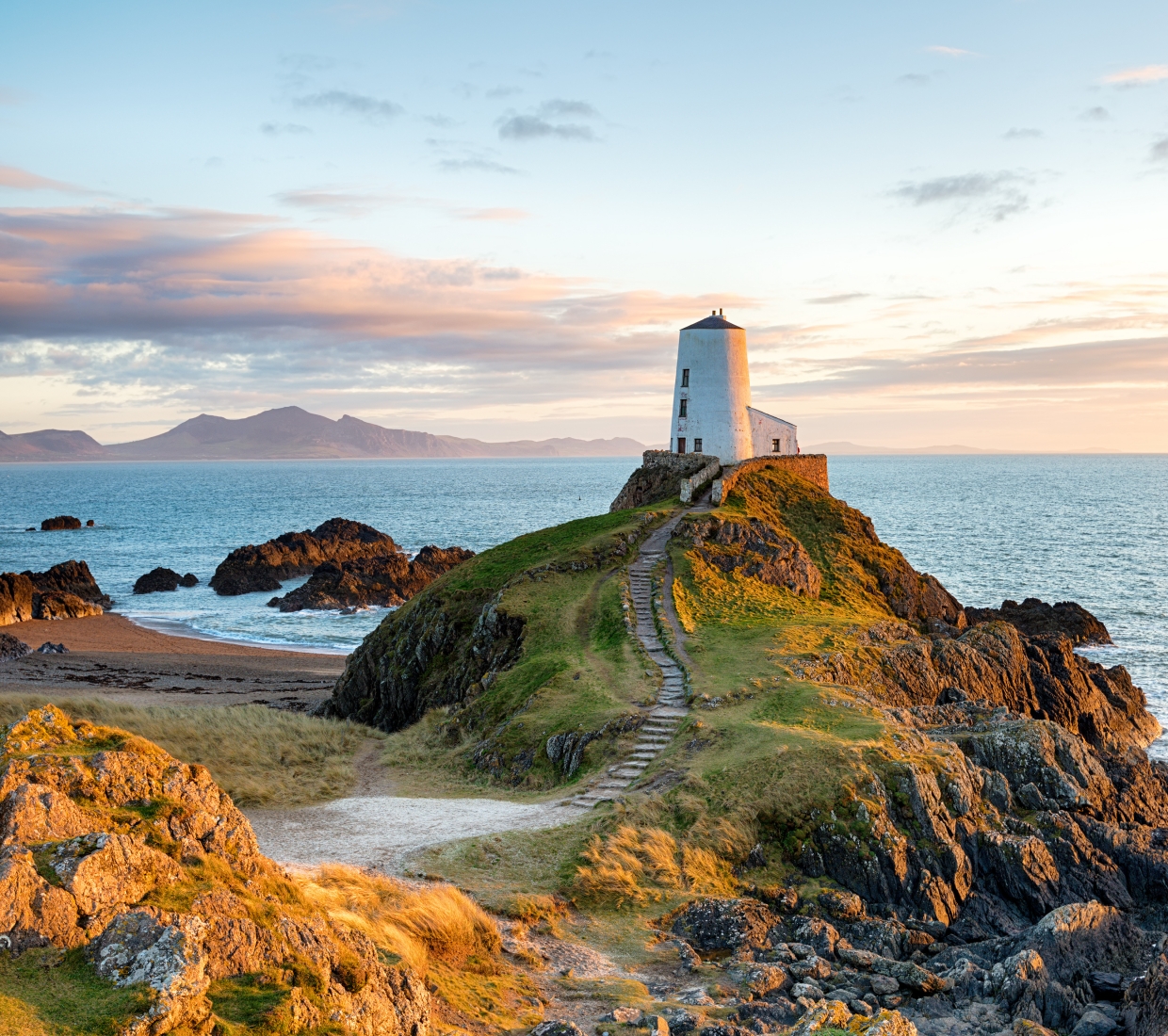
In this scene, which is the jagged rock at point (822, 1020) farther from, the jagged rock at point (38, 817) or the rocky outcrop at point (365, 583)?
the rocky outcrop at point (365, 583)

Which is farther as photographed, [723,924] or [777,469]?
[777,469]

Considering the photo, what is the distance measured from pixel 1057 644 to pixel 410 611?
1162 inches

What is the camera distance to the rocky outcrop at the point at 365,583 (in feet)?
271

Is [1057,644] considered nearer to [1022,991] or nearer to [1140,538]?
[1022,991]

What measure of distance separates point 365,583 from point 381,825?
208ft

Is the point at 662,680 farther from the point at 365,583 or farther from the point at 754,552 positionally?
the point at 365,583

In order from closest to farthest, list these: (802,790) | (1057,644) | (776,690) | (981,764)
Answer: (802,790) → (981,764) → (776,690) → (1057,644)

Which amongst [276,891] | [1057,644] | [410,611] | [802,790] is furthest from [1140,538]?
[276,891]

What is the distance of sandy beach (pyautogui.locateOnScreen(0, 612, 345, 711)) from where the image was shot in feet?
170

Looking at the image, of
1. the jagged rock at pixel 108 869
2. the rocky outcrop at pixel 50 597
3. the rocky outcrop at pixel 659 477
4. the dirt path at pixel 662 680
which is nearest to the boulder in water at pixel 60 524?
the rocky outcrop at pixel 50 597

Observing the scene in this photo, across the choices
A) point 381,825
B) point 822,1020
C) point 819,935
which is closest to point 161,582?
point 381,825

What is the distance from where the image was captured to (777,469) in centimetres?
6172

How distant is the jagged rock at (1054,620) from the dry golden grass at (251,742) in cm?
4146

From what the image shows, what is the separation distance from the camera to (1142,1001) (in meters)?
16.7
